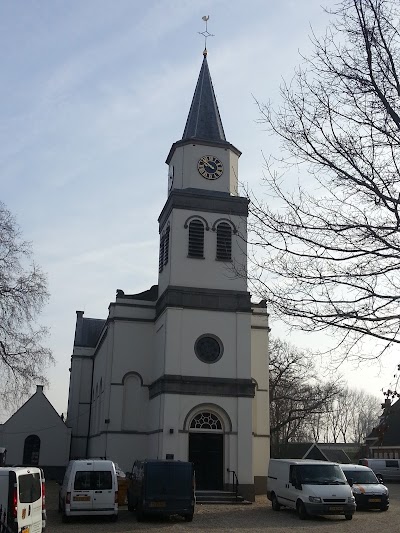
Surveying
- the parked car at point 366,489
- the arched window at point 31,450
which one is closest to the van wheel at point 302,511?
the parked car at point 366,489

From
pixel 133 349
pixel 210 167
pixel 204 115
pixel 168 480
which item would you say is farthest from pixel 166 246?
pixel 168 480

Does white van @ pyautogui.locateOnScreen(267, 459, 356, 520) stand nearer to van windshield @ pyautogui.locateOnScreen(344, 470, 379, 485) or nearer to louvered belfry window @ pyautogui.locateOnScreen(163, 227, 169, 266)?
van windshield @ pyautogui.locateOnScreen(344, 470, 379, 485)

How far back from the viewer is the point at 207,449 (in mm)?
27609

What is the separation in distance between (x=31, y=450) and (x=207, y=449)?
1893 cm

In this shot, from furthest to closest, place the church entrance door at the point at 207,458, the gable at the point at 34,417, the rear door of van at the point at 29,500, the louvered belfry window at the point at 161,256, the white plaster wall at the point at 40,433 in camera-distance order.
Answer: the gable at the point at 34,417
the white plaster wall at the point at 40,433
the louvered belfry window at the point at 161,256
the church entrance door at the point at 207,458
the rear door of van at the point at 29,500

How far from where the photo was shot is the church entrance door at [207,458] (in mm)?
27016

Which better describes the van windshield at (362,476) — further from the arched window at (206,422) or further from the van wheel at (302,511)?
the arched window at (206,422)

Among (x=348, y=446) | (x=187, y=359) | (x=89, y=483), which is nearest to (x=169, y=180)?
(x=187, y=359)

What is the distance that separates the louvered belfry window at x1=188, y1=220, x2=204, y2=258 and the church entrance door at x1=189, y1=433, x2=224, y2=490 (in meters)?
8.79

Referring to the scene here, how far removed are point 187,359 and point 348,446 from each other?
88313mm

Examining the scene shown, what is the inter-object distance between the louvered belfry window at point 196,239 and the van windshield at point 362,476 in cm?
1220

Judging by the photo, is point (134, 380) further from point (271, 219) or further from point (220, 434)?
point (271, 219)

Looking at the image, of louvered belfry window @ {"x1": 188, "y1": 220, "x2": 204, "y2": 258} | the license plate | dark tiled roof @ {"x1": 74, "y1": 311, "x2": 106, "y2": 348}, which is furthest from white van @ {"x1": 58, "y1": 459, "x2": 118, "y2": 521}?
dark tiled roof @ {"x1": 74, "y1": 311, "x2": 106, "y2": 348}

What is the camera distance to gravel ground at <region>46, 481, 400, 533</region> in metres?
17.6
